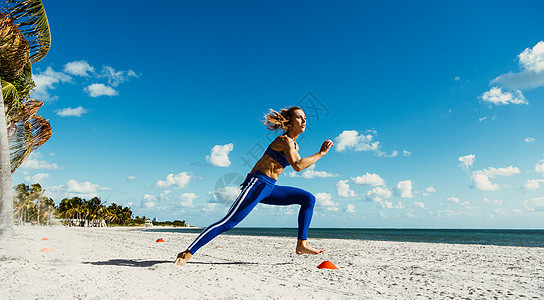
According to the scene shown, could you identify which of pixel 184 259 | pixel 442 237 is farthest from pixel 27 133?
pixel 442 237

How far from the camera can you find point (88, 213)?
7769 cm

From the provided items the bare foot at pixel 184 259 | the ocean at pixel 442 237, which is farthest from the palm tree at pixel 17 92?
the ocean at pixel 442 237

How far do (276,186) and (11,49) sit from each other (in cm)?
490

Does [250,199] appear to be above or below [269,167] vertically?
below

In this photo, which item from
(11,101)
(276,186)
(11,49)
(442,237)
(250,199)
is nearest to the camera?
(250,199)

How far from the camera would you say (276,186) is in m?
4.88

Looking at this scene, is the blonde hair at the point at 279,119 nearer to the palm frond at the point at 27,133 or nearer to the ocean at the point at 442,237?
the palm frond at the point at 27,133

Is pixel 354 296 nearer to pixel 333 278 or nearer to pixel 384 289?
pixel 384 289

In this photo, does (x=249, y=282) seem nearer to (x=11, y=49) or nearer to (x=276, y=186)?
(x=276, y=186)

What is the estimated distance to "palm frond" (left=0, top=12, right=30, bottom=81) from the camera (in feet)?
16.1

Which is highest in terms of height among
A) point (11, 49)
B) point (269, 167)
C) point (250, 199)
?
point (11, 49)

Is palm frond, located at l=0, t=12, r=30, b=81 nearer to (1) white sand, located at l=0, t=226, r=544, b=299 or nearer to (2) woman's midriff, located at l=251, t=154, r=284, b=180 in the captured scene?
(1) white sand, located at l=0, t=226, r=544, b=299

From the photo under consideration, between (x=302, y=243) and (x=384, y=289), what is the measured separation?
5.20 feet

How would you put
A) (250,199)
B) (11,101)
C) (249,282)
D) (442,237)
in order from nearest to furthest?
(249,282) < (250,199) < (11,101) < (442,237)
